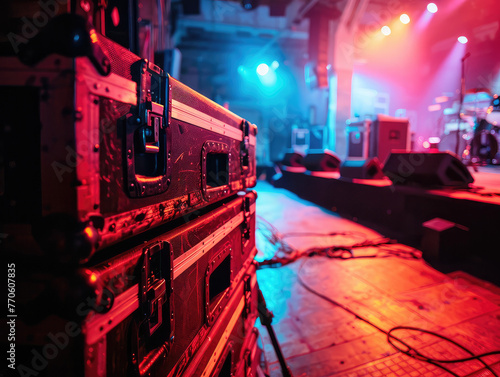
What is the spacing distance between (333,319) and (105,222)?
2.11m

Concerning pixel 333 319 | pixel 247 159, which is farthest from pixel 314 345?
pixel 247 159

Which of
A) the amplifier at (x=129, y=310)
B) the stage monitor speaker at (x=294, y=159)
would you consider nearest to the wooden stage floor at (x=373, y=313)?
the amplifier at (x=129, y=310)

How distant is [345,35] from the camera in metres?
10.2

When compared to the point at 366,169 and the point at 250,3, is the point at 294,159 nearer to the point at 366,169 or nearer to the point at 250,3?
the point at 366,169

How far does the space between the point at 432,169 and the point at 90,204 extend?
4645 mm

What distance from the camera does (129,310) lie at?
0.63 meters

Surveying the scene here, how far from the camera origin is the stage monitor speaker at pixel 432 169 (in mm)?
4047

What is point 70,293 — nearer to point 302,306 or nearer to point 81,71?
point 81,71

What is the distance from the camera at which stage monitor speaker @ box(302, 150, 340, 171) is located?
789 cm

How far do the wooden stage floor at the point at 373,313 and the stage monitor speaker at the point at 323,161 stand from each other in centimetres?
444

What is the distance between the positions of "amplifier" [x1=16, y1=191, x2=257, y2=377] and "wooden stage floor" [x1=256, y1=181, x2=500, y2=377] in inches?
41.0

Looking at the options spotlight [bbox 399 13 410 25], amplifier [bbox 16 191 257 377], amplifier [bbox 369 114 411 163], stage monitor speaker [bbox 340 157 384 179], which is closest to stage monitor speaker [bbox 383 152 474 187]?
stage monitor speaker [bbox 340 157 384 179]

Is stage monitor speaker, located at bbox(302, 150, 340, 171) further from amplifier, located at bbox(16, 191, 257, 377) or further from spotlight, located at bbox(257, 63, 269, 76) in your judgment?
spotlight, located at bbox(257, 63, 269, 76)

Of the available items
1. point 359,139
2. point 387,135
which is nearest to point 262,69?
point 359,139
